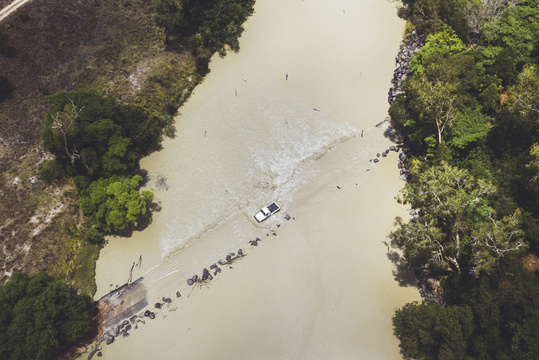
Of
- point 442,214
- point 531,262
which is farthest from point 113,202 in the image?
point 531,262

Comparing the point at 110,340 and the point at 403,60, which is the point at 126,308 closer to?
the point at 110,340

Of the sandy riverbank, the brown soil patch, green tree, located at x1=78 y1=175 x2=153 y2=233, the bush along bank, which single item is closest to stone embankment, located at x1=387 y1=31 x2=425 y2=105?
the bush along bank

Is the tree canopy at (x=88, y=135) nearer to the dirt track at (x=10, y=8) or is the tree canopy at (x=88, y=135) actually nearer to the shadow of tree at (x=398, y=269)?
the dirt track at (x=10, y=8)

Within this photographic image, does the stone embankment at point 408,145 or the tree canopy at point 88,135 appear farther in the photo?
the tree canopy at point 88,135

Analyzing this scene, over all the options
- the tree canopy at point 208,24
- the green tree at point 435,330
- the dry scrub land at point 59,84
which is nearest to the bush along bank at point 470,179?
the green tree at point 435,330

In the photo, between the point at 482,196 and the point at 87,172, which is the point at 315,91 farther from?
the point at 87,172

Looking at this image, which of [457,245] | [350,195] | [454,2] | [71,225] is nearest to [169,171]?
[71,225]

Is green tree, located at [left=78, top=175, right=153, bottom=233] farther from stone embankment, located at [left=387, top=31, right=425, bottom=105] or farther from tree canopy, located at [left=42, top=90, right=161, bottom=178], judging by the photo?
stone embankment, located at [left=387, top=31, right=425, bottom=105]
